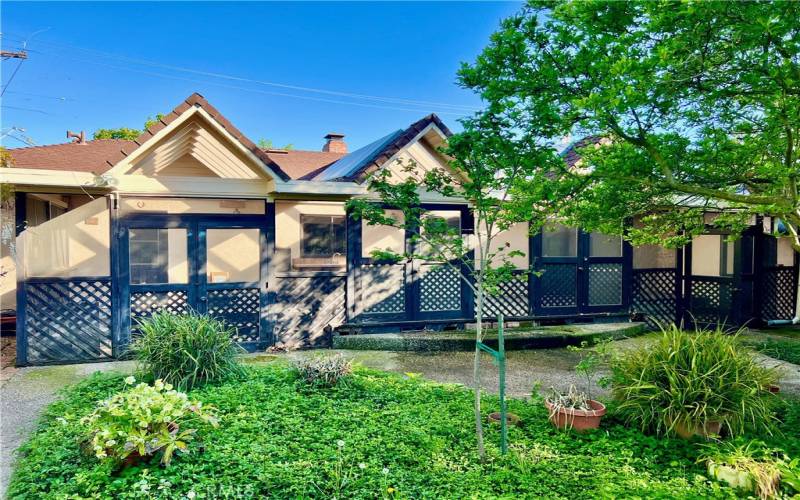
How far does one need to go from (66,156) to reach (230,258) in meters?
4.82

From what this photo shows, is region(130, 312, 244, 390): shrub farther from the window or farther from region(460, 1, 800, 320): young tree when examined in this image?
the window

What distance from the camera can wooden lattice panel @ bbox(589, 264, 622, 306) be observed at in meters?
10.4

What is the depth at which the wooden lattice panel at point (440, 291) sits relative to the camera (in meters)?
9.45

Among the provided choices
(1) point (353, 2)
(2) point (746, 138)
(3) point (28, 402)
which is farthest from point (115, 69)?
(2) point (746, 138)

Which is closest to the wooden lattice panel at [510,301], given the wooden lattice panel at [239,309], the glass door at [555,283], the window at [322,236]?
the glass door at [555,283]

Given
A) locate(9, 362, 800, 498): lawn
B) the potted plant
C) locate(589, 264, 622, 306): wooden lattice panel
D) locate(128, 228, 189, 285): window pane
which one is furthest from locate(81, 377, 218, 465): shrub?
locate(589, 264, 622, 306): wooden lattice panel

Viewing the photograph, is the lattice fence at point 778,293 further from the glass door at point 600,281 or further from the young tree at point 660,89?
the young tree at point 660,89

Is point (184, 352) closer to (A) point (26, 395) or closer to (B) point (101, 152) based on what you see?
(A) point (26, 395)

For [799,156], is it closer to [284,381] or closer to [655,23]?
[655,23]

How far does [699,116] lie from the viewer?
5.20 meters

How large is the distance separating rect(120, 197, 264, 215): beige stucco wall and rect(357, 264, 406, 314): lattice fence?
231 cm

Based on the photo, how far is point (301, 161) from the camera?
50.4 ft

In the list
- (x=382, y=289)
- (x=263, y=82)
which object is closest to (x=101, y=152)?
(x=382, y=289)

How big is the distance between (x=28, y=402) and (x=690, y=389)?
684 cm
